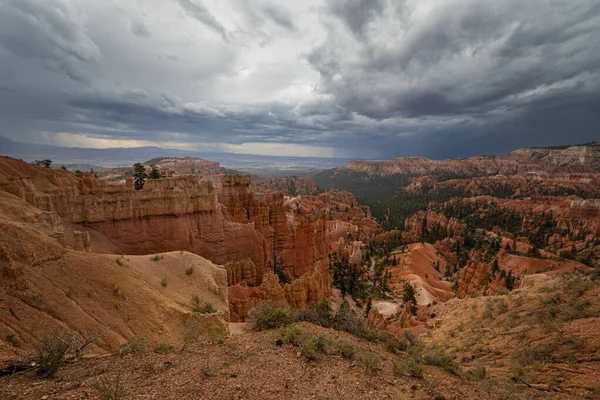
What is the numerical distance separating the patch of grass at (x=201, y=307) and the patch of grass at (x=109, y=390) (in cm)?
750

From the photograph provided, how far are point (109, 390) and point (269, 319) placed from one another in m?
6.61

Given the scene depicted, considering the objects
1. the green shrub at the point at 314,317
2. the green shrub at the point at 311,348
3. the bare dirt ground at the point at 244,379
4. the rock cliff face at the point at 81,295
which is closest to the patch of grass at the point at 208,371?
the bare dirt ground at the point at 244,379

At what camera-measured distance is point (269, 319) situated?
11.4 m

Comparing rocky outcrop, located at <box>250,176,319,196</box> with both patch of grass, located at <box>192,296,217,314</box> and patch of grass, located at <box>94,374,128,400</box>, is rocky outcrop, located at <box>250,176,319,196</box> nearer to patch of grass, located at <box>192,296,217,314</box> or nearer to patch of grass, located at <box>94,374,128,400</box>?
patch of grass, located at <box>192,296,217,314</box>

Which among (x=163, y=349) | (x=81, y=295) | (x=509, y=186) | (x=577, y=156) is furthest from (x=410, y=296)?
(x=577, y=156)

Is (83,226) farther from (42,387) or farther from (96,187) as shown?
(42,387)

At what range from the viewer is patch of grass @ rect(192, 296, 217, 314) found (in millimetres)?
13266

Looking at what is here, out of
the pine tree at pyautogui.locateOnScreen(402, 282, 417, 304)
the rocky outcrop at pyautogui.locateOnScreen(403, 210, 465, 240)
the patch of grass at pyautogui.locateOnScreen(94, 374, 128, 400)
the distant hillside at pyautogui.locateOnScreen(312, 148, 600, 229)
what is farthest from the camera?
the distant hillside at pyautogui.locateOnScreen(312, 148, 600, 229)

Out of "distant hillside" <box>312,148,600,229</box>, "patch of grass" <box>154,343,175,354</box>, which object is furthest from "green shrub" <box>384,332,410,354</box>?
"distant hillside" <box>312,148,600,229</box>

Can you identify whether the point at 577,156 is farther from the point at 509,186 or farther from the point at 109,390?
the point at 109,390

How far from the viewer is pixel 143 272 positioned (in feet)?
45.0

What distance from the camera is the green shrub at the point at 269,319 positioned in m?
11.2

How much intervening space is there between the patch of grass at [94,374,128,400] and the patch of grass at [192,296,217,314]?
750cm

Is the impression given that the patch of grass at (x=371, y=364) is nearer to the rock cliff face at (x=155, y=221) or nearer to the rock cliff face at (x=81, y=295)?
the rock cliff face at (x=81, y=295)
